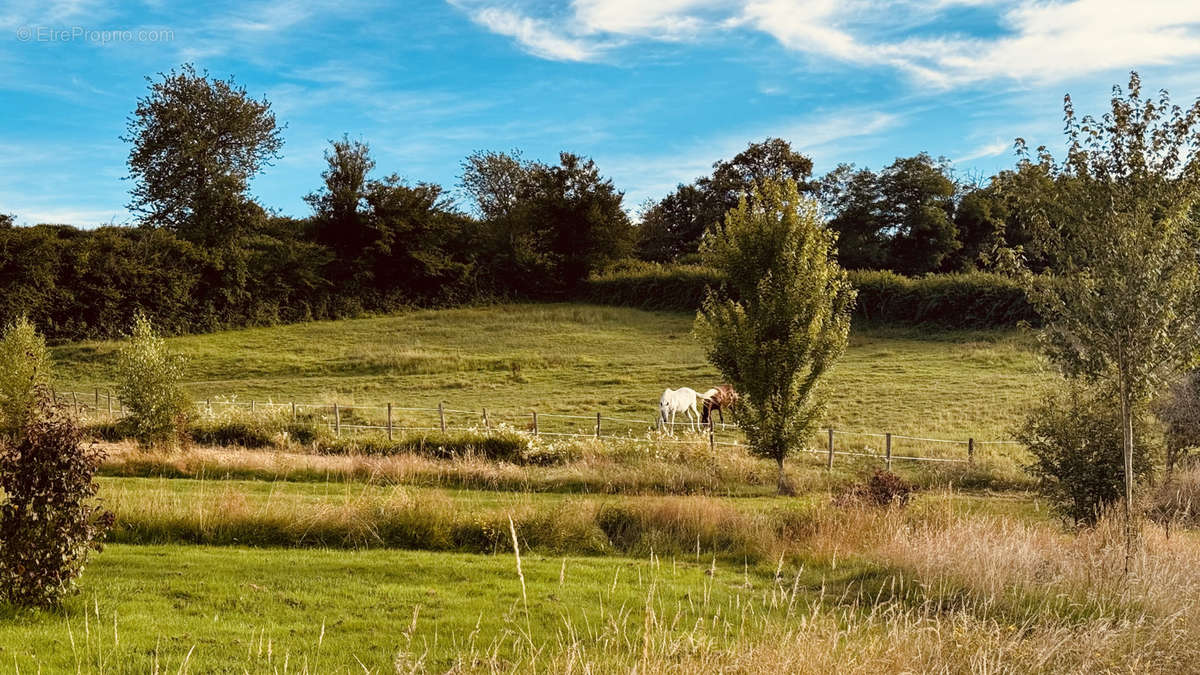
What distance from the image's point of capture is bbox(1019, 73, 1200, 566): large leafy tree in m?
11.9

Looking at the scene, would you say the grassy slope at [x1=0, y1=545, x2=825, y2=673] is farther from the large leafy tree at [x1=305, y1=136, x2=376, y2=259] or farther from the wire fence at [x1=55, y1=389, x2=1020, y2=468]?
the large leafy tree at [x1=305, y1=136, x2=376, y2=259]

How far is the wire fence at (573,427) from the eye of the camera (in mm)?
22938

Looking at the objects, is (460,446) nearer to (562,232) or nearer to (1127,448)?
(1127,448)

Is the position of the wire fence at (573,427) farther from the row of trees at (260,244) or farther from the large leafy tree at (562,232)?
the large leafy tree at (562,232)

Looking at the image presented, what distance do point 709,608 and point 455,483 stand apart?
1101cm

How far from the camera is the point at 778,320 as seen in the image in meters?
19.4

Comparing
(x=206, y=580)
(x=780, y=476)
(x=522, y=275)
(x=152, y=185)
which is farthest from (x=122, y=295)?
(x=206, y=580)

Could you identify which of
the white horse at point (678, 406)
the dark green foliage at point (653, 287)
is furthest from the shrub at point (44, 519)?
the dark green foliage at point (653, 287)

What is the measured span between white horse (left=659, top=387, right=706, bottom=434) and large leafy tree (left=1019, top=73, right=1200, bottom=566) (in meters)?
14.4

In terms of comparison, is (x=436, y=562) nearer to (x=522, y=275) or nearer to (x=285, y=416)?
(x=285, y=416)

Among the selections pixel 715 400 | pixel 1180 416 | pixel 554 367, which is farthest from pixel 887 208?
pixel 1180 416

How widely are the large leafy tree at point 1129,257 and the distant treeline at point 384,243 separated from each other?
3396cm

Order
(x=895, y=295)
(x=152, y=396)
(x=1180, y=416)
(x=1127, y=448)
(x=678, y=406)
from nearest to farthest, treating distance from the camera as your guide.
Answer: (x=1127, y=448), (x=1180, y=416), (x=152, y=396), (x=678, y=406), (x=895, y=295)

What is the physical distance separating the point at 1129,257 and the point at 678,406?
17.4m
